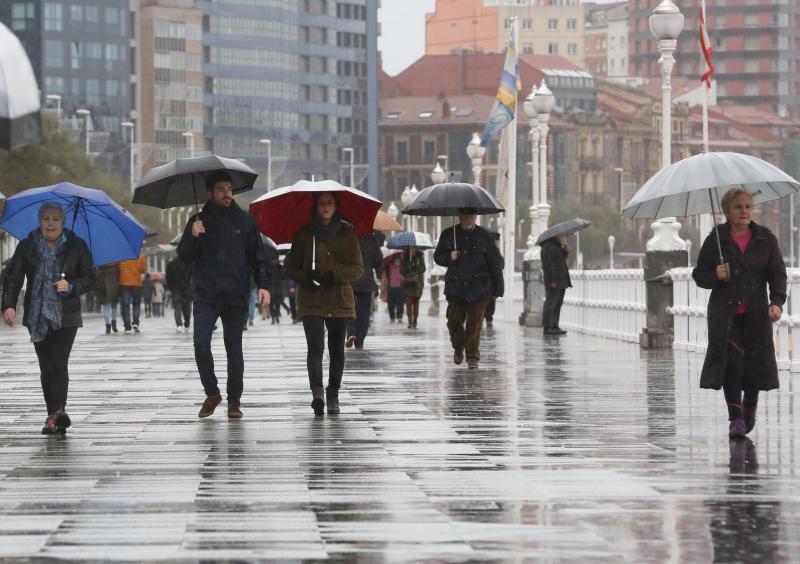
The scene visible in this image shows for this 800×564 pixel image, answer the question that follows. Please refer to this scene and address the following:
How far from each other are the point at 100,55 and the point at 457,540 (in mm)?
160268

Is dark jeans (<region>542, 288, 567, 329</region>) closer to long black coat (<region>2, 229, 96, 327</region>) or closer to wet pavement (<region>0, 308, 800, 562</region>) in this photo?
wet pavement (<region>0, 308, 800, 562</region>)

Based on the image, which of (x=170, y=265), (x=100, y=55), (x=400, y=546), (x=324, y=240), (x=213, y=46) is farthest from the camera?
(x=213, y=46)

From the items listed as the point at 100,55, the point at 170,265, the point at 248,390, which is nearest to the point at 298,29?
the point at 100,55

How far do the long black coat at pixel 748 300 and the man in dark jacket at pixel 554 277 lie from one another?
18542 millimetres

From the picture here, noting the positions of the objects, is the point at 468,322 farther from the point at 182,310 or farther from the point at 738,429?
the point at 182,310

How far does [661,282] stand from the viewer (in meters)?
26.3

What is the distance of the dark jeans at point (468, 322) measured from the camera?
21359 mm

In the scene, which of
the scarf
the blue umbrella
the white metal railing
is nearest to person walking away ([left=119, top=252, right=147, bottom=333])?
the white metal railing

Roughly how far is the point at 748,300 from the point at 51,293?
14.2 feet

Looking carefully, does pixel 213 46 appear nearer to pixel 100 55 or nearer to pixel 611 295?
pixel 100 55

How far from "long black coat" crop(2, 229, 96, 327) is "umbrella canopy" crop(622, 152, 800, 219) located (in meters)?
3.62

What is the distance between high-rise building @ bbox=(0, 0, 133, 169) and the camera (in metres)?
161

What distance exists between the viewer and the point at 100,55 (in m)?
166

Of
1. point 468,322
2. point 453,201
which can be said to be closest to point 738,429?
point 468,322
